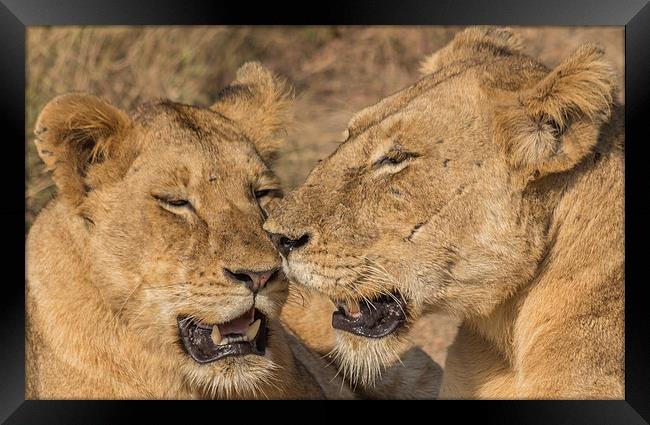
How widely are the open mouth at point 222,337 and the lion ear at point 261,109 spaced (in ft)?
2.91

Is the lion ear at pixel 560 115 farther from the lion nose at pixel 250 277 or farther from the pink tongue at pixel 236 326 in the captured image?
the pink tongue at pixel 236 326

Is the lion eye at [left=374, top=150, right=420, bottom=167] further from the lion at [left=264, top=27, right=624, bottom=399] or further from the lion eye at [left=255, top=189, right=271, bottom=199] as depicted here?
the lion eye at [left=255, top=189, right=271, bottom=199]

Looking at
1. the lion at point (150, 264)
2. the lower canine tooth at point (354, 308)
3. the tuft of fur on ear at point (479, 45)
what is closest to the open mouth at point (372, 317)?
the lower canine tooth at point (354, 308)

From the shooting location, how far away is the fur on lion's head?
3.15m

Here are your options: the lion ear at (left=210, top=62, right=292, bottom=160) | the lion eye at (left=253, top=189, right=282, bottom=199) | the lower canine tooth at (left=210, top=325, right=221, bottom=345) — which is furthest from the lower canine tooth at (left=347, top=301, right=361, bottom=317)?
the lion ear at (left=210, top=62, right=292, bottom=160)

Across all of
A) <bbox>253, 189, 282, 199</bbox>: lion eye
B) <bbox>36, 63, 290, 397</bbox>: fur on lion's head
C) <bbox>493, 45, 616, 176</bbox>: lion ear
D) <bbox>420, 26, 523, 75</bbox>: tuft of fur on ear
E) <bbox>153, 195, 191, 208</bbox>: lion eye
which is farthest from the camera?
<bbox>420, 26, 523, 75</bbox>: tuft of fur on ear

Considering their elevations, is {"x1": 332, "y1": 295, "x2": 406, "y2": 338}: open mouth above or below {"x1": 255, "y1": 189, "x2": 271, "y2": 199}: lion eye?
below

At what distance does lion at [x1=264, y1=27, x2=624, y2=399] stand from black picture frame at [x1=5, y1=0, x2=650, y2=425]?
9cm

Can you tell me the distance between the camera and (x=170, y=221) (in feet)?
10.8

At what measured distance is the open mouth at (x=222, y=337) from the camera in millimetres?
3234

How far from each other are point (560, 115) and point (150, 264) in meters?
1.33

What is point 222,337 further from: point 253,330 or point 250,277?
point 250,277
